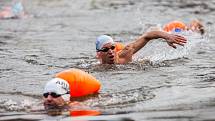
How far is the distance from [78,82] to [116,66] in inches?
122

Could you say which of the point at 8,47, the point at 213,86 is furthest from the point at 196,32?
the point at 213,86

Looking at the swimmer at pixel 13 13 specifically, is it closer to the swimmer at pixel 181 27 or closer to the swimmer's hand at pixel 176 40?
the swimmer at pixel 181 27

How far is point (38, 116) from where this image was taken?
959cm

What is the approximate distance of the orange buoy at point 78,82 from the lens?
11.0 meters

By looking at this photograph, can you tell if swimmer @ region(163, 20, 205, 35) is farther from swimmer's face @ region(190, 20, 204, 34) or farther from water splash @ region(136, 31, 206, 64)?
water splash @ region(136, 31, 206, 64)

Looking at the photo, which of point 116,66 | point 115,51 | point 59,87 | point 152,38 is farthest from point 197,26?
point 59,87

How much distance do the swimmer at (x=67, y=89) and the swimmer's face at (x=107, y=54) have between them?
8.20ft

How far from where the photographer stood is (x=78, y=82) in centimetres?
1103

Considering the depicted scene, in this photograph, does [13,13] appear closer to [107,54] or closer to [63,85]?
[107,54]

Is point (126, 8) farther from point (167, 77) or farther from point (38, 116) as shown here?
point (38, 116)

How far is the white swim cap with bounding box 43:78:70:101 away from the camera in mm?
10223

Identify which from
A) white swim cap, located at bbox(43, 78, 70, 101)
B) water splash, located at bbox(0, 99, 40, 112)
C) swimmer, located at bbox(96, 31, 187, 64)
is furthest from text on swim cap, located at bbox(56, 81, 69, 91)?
swimmer, located at bbox(96, 31, 187, 64)

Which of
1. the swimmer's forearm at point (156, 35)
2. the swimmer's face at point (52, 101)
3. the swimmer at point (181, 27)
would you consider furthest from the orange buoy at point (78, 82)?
the swimmer at point (181, 27)

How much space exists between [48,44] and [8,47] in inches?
53.3
